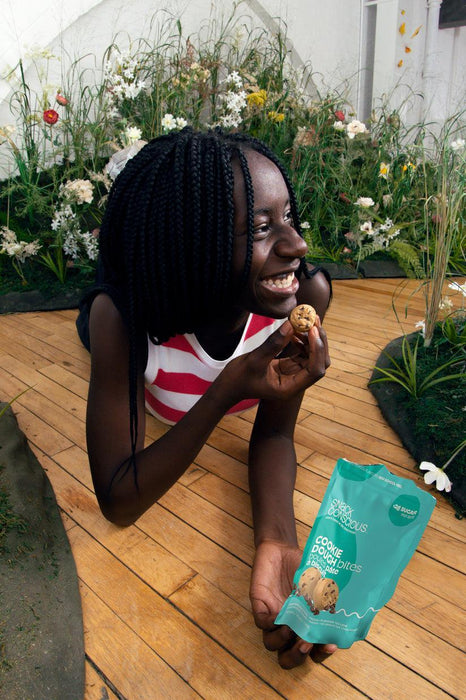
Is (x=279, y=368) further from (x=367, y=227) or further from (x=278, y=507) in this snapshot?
(x=367, y=227)

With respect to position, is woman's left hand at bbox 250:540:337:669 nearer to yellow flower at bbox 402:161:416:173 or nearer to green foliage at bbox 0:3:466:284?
green foliage at bbox 0:3:466:284

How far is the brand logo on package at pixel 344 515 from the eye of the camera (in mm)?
1005

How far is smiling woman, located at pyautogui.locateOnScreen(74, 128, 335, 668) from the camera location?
110 centimetres

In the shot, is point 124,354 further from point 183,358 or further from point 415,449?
point 415,449

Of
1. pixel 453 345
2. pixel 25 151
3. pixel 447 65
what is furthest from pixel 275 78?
pixel 453 345

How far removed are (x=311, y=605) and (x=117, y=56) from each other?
3.29 m

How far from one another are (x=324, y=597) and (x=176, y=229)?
736mm

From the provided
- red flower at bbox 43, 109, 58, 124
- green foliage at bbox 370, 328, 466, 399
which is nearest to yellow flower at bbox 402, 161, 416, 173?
green foliage at bbox 370, 328, 466, 399

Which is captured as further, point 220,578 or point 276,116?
point 276,116

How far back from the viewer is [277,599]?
44.5 inches

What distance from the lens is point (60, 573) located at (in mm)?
1312

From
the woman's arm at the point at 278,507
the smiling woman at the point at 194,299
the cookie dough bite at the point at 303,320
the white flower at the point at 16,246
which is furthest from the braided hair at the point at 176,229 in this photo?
the white flower at the point at 16,246

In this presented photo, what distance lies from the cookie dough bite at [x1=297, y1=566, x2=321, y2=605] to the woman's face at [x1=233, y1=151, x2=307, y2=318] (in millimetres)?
508

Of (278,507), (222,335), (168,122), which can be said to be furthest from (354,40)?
(278,507)
